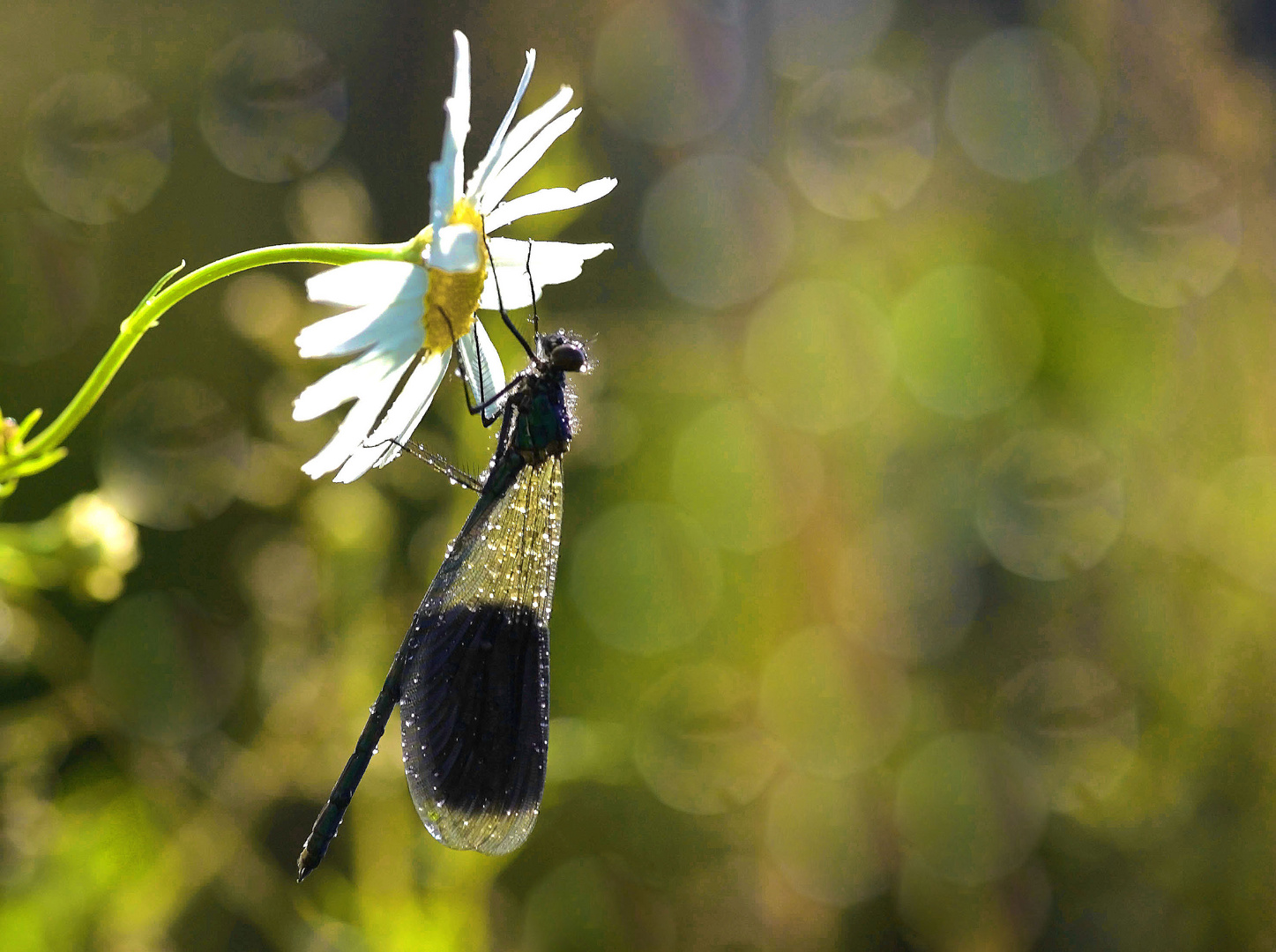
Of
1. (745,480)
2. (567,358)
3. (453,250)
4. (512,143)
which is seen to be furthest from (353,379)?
(745,480)

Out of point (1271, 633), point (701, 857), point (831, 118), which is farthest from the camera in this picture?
point (831, 118)

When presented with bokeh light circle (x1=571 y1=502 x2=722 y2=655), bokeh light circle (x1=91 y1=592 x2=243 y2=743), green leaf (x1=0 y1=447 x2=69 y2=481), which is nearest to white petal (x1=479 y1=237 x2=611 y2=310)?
green leaf (x1=0 y1=447 x2=69 y2=481)

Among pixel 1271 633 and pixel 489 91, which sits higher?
pixel 489 91

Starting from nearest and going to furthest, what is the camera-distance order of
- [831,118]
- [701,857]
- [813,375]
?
[701,857], [813,375], [831,118]

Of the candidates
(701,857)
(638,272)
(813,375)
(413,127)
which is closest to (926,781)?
(701,857)

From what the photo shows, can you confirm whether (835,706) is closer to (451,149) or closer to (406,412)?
(406,412)

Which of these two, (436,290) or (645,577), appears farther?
(645,577)

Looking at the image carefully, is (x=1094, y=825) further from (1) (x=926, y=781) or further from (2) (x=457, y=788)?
(2) (x=457, y=788)
